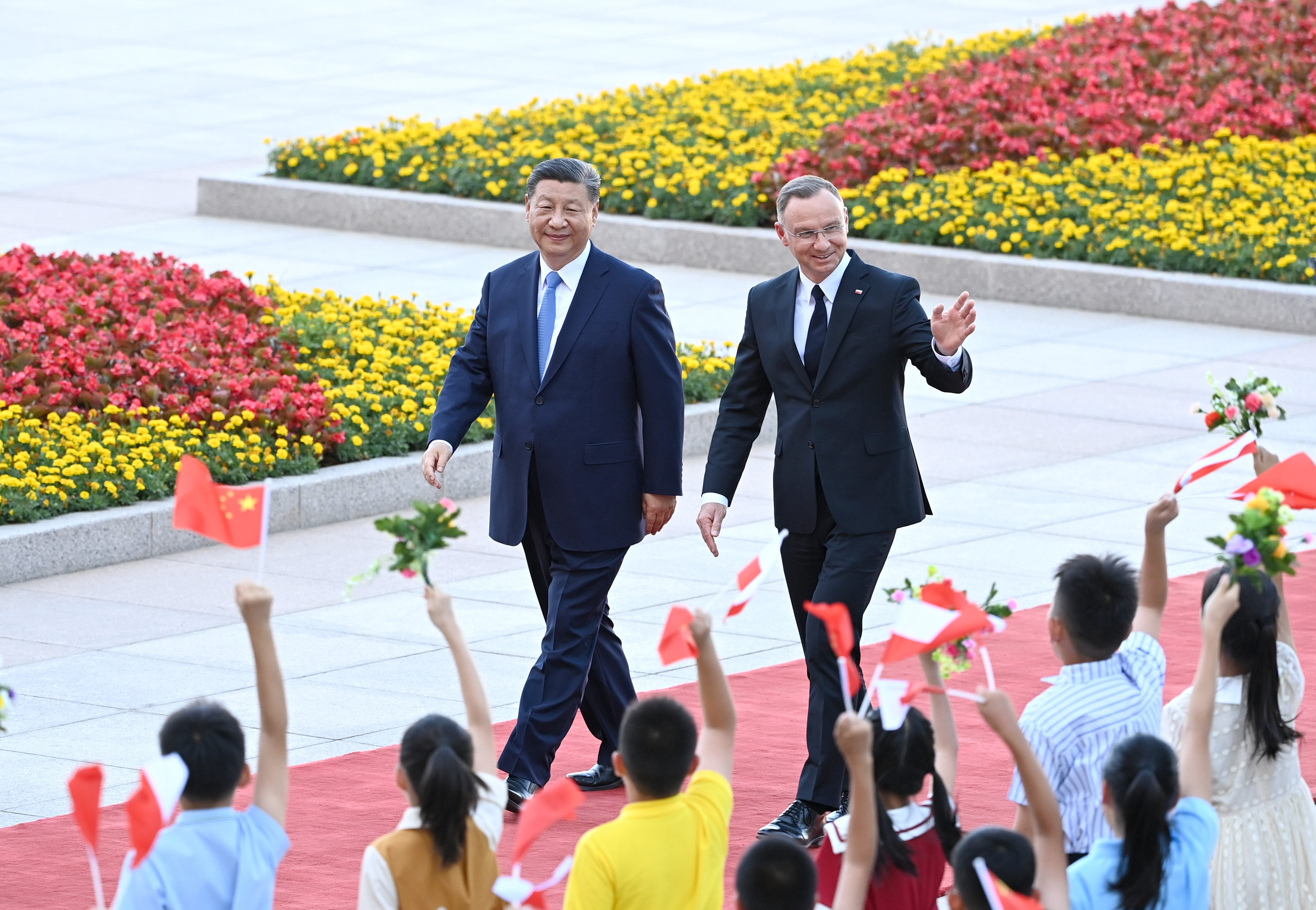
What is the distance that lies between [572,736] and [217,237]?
36.3 ft

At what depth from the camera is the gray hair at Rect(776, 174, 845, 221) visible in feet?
23.1

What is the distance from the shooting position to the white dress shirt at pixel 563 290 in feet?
25.0

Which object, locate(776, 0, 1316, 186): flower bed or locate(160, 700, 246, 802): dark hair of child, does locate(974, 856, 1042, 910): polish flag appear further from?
locate(776, 0, 1316, 186): flower bed

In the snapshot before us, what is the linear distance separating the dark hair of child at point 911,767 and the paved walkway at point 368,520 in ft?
10.2

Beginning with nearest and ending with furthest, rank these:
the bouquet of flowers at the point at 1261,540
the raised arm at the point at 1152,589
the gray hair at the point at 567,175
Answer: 1. the bouquet of flowers at the point at 1261,540
2. the raised arm at the point at 1152,589
3. the gray hair at the point at 567,175

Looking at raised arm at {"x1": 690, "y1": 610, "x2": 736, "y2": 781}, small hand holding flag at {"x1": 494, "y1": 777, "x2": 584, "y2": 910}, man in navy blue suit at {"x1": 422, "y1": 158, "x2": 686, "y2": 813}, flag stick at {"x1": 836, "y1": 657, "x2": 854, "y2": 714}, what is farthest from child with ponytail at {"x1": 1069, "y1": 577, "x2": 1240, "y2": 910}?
man in navy blue suit at {"x1": 422, "y1": 158, "x2": 686, "y2": 813}

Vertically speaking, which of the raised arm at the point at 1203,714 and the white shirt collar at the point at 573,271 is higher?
the white shirt collar at the point at 573,271

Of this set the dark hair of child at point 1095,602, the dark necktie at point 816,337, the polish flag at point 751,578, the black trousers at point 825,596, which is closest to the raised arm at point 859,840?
the polish flag at point 751,578

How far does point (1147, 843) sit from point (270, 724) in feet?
5.80

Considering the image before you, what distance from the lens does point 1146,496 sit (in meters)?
11.5

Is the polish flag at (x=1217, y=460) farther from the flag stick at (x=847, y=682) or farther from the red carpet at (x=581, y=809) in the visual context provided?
the red carpet at (x=581, y=809)

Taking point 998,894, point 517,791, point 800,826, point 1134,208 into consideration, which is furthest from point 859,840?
point 1134,208

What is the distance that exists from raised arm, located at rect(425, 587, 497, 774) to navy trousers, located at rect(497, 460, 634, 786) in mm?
2113

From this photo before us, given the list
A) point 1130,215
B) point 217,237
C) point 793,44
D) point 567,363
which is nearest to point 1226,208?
point 1130,215
